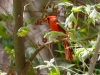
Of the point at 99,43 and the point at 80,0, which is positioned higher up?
the point at 80,0

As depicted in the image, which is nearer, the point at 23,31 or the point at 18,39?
the point at 23,31

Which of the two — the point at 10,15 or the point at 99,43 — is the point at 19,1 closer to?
the point at 10,15

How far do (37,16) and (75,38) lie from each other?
2.72ft

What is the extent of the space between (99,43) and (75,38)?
27cm

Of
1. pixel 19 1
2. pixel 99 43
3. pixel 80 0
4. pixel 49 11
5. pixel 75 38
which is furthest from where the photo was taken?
pixel 49 11

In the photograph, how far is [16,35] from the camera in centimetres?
107

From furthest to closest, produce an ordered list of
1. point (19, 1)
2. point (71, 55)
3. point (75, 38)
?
point (71, 55), point (19, 1), point (75, 38)

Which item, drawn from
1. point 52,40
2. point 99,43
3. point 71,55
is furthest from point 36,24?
point 99,43

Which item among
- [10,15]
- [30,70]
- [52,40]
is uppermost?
[10,15]

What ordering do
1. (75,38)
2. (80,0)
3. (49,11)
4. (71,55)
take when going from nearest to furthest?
(75,38)
(71,55)
(80,0)
(49,11)

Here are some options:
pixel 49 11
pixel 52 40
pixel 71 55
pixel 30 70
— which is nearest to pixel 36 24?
pixel 49 11

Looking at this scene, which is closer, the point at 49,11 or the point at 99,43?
the point at 99,43

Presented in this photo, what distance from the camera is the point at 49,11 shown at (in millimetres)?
1382

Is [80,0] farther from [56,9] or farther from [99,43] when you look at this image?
[99,43]
